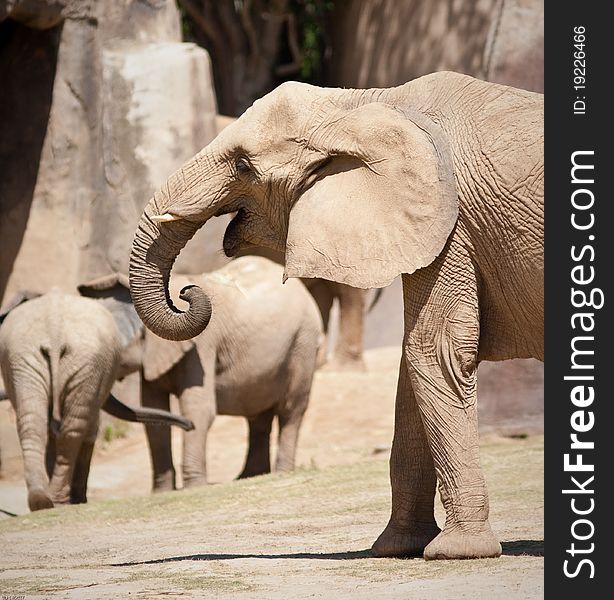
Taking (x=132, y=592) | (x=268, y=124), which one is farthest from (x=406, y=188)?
Answer: (x=132, y=592)

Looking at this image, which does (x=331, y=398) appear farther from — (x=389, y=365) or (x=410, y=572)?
(x=410, y=572)

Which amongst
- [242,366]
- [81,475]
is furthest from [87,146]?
[81,475]

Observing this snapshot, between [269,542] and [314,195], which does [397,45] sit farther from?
[314,195]

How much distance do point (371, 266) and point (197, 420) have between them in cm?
549

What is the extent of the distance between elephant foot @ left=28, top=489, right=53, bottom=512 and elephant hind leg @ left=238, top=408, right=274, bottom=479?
127 inches

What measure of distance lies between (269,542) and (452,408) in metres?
1.45

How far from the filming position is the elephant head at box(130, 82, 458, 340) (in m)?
5.84

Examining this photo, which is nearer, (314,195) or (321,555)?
(314,195)

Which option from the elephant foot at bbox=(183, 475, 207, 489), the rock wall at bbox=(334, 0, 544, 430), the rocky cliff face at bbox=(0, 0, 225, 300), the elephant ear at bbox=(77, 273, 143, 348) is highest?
the rock wall at bbox=(334, 0, 544, 430)

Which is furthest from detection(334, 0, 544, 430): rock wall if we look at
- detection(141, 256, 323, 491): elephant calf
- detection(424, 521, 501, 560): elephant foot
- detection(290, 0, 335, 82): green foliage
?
detection(424, 521, 501, 560): elephant foot

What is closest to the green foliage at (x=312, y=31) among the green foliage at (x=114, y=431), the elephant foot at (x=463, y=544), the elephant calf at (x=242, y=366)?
the green foliage at (x=114, y=431)

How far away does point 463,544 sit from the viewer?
5.85 meters

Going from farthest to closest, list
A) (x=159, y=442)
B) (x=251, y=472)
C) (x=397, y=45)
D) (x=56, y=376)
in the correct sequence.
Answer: (x=397, y=45) → (x=251, y=472) → (x=159, y=442) → (x=56, y=376)

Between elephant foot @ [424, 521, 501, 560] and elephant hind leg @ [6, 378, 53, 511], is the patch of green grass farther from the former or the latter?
elephant foot @ [424, 521, 501, 560]
